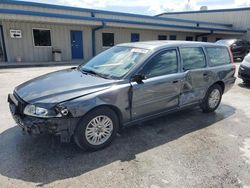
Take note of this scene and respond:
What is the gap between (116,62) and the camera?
396cm

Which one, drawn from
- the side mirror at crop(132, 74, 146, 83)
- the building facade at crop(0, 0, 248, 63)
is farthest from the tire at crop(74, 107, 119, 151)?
the building facade at crop(0, 0, 248, 63)

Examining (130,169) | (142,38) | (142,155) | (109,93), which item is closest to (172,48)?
(109,93)

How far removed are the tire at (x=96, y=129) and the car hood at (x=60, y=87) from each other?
36 centimetres

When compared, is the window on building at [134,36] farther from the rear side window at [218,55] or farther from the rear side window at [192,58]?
the rear side window at [192,58]

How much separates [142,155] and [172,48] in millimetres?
2117

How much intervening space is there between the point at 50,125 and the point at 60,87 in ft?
2.10

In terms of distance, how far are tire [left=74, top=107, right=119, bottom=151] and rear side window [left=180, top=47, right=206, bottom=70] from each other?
192 cm

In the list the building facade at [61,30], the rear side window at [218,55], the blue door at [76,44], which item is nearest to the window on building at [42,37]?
the building facade at [61,30]

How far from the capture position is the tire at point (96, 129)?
3.13 m

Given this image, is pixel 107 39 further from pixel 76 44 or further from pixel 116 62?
pixel 116 62

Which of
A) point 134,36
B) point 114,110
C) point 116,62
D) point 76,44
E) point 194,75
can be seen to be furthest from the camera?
point 134,36

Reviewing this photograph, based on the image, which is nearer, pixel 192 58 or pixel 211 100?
pixel 192 58

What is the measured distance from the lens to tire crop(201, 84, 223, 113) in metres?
5.00

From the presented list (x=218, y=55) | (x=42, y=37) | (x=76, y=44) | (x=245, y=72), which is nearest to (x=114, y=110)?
(x=218, y=55)
